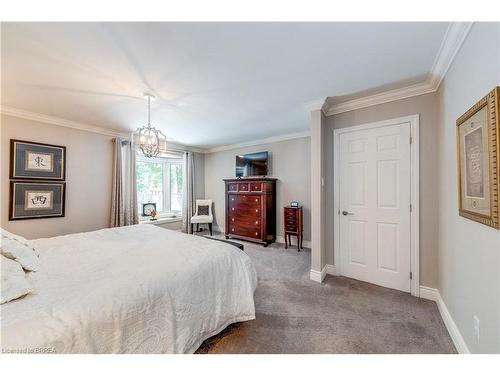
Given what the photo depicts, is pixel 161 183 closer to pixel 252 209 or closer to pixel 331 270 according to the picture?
pixel 252 209

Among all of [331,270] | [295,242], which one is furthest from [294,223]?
[331,270]

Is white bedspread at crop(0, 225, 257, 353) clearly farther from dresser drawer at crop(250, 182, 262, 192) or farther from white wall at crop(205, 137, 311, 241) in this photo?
white wall at crop(205, 137, 311, 241)

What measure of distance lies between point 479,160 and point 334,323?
1664 millimetres

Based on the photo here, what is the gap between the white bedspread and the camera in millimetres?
884

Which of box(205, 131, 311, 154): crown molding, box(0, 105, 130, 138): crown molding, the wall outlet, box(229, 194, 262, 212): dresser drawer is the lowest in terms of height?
the wall outlet

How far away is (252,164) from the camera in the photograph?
183 inches

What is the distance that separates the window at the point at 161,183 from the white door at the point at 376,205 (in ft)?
13.9

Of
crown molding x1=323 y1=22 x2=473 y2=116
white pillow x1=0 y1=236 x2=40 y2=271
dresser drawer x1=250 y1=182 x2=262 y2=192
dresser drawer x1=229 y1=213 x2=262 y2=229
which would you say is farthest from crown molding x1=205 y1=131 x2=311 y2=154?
white pillow x1=0 y1=236 x2=40 y2=271

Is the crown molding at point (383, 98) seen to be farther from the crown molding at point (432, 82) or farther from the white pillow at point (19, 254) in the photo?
the white pillow at point (19, 254)

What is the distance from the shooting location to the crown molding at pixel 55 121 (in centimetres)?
275

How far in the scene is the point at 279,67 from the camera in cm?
185

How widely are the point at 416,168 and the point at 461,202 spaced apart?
2.93 ft

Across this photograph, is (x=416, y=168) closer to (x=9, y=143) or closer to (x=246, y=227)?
(x=246, y=227)

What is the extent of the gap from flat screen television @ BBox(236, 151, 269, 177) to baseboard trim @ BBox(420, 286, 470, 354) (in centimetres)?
317
